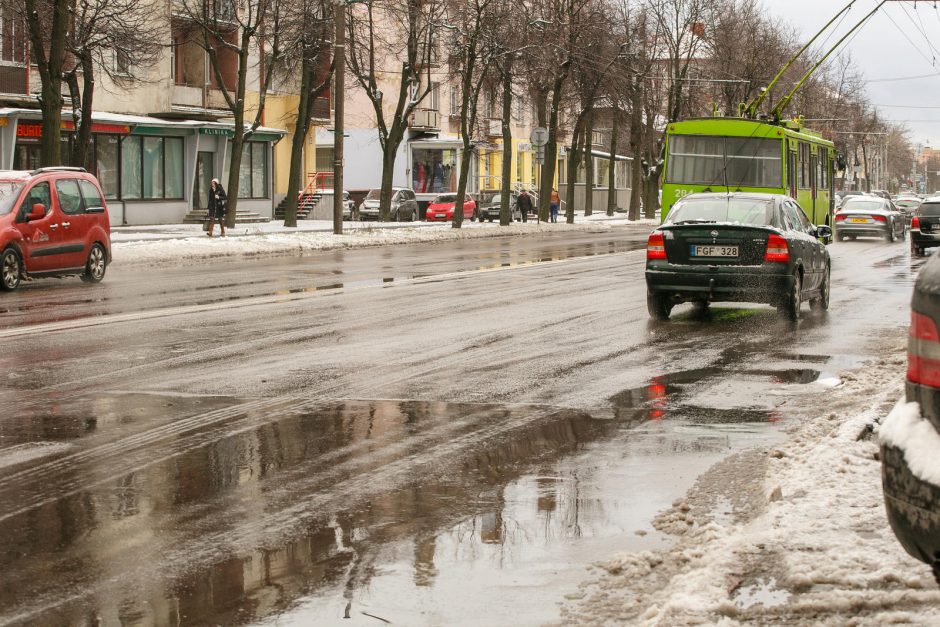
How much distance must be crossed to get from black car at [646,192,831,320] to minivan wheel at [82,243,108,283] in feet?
33.2

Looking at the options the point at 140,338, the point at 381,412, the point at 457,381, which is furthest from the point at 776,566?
the point at 140,338

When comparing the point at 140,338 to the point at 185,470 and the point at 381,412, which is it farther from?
the point at 185,470

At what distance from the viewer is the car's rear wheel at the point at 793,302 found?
1559 cm

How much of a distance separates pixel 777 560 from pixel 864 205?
131ft

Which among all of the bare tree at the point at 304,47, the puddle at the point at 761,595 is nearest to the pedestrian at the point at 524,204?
the bare tree at the point at 304,47

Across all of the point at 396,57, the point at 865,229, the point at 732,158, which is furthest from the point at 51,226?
the point at 396,57

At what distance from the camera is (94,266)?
2217cm

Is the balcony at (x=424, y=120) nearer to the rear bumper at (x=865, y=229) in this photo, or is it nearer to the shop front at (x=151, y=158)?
the shop front at (x=151, y=158)

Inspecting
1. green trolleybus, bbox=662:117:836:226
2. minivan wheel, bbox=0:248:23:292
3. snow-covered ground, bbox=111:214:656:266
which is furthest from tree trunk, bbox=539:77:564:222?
minivan wheel, bbox=0:248:23:292

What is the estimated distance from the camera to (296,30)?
45.0 meters

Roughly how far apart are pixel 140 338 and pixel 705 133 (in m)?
18.2

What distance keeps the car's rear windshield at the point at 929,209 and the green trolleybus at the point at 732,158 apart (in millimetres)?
4783

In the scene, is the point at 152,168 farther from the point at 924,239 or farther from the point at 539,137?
the point at 924,239

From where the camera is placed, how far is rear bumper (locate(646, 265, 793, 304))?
15391mm
